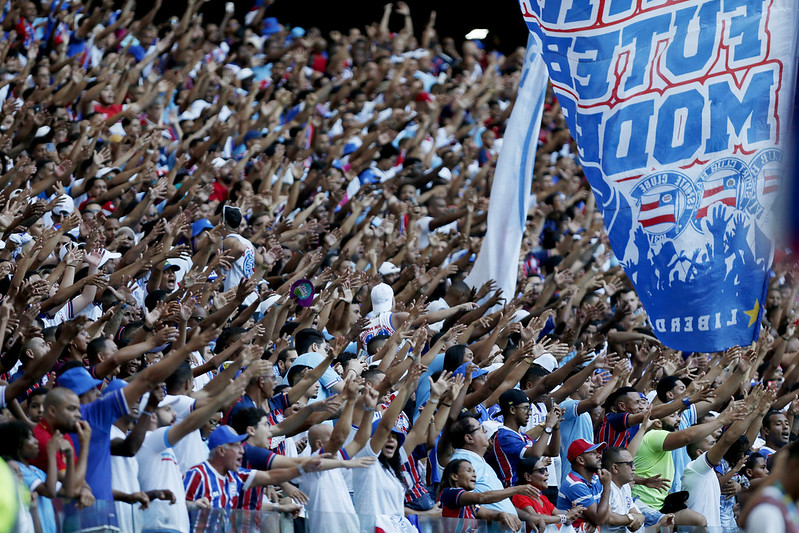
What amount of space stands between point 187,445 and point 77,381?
0.69m

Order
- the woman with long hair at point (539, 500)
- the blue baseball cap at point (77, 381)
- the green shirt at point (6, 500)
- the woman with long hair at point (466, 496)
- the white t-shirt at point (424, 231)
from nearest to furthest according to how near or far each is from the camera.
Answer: the green shirt at point (6, 500)
the blue baseball cap at point (77, 381)
the woman with long hair at point (466, 496)
the woman with long hair at point (539, 500)
the white t-shirt at point (424, 231)

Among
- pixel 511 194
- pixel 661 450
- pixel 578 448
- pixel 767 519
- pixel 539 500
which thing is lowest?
pixel 539 500

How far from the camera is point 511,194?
35.9 feet

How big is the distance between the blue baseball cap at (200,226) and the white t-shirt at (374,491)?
4.32 metres

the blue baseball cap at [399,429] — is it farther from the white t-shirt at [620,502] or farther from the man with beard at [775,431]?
the man with beard at [775,431]

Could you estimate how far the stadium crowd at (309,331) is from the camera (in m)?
6.38

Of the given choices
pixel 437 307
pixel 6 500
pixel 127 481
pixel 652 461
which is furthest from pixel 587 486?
pixel 6 500

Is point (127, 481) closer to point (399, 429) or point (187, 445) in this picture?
point (187, 445)

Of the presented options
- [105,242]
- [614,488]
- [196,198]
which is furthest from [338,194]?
[614,488]

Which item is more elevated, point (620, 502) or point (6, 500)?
A: point (6, 500)

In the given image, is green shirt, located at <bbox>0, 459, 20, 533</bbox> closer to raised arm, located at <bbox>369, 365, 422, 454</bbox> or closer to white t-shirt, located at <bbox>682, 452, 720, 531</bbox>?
raised arm, located at <bbox>369, 365, 422, 454</bbox>

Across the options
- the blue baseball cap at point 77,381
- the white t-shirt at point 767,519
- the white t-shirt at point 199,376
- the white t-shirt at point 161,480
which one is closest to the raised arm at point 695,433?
the white t-shirt at point 199,376

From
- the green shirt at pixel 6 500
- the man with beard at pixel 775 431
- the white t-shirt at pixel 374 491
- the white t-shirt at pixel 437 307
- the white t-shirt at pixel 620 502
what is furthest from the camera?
the white t-shirt at pixel 437 307

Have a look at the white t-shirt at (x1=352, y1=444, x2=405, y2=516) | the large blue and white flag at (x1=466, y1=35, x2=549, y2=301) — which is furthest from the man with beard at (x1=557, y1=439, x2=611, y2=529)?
the large blue and white flag at (x1=466, y1=35, x2=549, y2=301)
